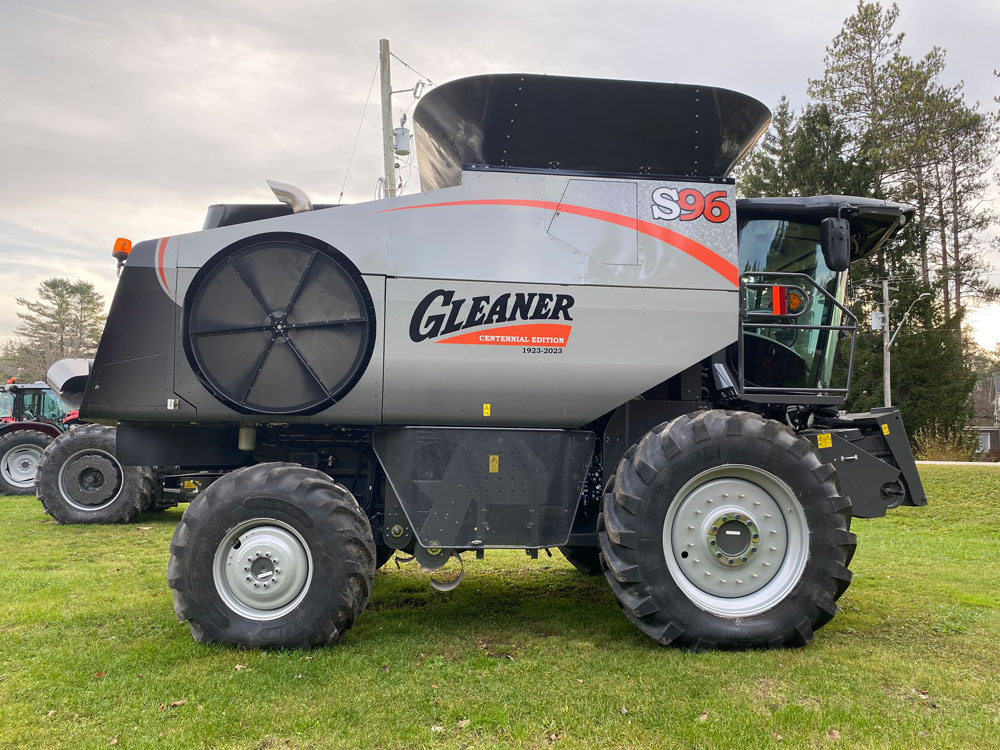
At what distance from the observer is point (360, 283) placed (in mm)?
4941

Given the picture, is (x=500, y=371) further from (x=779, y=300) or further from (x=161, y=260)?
(x=161, y=260)

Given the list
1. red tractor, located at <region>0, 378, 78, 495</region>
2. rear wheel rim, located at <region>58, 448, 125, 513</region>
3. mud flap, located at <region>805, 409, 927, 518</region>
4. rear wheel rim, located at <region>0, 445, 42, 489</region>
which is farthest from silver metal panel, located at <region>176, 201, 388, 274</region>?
rear wheel rim, located at <region>0, 445, 42, 489</region>

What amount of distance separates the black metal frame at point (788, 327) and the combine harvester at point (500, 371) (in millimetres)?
126

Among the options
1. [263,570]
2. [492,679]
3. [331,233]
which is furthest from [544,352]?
[263,570]

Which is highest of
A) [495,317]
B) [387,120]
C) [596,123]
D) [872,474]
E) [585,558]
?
[387,120]

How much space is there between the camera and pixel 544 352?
4.98 metres

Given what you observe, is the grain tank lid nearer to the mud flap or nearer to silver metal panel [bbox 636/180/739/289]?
silver metal panel [bbox 636/180/739/289]

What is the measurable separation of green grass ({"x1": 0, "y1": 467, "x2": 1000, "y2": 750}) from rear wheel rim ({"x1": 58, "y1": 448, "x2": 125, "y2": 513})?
4.78m

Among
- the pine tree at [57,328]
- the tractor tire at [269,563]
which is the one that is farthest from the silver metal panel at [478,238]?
the pine tree at [57,328]

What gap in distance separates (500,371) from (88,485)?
916 cm

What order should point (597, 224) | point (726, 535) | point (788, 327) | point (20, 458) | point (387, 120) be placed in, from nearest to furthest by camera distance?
point (726, 535) → point (597, 224) → point (788, 327) → point (20, 458) → point (387, 120)

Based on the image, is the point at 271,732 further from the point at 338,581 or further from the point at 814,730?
the point at 814,730

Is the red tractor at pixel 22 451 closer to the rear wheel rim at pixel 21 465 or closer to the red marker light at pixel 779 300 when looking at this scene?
the rear wheel rim at pixel 21 465

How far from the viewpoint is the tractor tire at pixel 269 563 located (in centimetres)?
470
